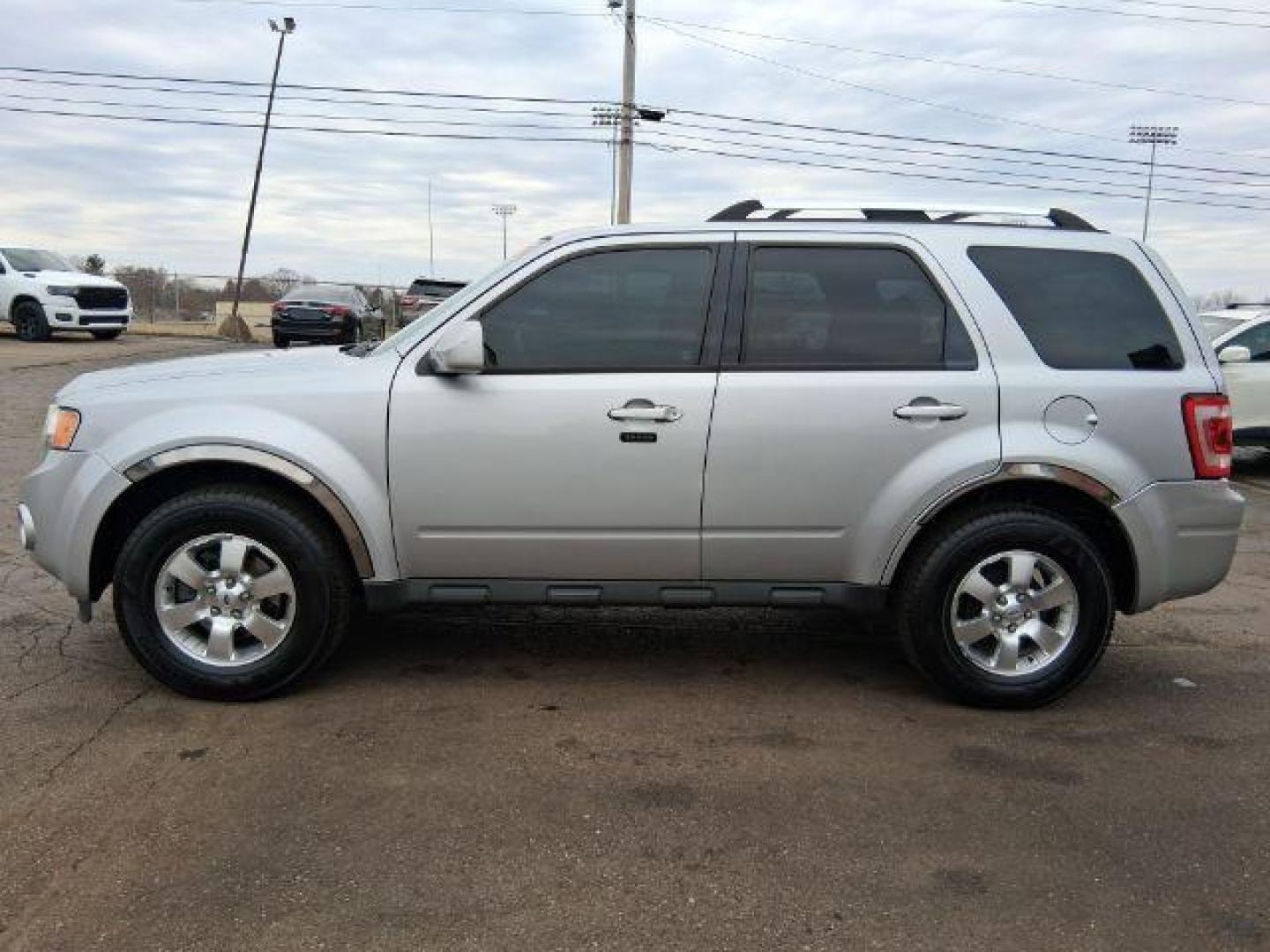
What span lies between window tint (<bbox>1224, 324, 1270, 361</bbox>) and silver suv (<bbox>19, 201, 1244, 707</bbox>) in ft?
23.5

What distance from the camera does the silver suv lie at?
4.04 meters

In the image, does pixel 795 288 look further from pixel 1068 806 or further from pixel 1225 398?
pixel 1068 806

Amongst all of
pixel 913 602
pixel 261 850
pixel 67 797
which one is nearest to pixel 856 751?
pixel 913 602

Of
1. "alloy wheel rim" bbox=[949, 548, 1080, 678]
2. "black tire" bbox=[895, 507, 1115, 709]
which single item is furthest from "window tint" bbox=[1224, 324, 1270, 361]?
"alloy wheel rim" bbox=[949, 548, 1080, 678]

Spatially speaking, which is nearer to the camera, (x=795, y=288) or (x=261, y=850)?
(x=261, y=850)

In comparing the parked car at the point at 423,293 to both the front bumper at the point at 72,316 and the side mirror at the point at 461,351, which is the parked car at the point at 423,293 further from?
the side mirror at the point at 461,351

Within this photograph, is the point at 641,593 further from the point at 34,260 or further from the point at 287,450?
the point at 34,260

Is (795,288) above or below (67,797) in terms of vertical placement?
above

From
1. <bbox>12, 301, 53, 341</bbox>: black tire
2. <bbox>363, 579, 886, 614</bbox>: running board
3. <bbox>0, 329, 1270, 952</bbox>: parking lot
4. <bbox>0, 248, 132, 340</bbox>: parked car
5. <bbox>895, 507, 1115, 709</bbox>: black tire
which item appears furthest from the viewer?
<bbox>12, 301, 53, 341</bbox>: black tire

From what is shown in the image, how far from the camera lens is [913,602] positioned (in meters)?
4.11

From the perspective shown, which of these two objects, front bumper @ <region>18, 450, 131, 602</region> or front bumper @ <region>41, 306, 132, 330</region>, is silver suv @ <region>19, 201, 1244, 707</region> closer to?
front bumper @ <region>18, 450, 131, 602</region>

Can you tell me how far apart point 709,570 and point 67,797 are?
236cm

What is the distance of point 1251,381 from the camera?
10.2 m

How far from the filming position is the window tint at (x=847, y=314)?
4.12 meters
